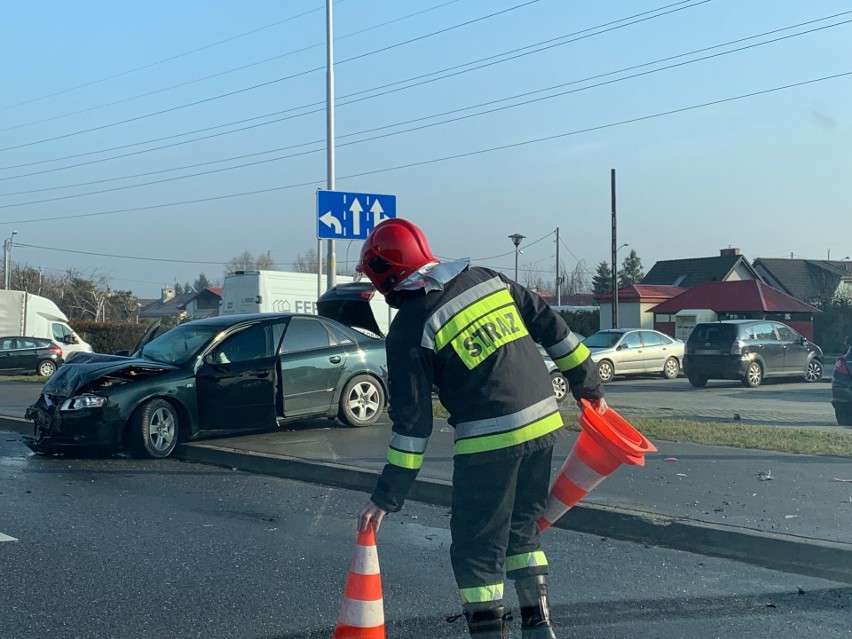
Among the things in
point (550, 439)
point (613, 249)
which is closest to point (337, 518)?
point (550, 439)

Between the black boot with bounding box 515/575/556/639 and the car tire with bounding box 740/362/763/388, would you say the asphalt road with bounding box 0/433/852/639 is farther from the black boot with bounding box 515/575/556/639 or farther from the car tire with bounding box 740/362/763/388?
the car tire with bounding box 740/362/763/388

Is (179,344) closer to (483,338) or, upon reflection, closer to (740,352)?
(483,338)

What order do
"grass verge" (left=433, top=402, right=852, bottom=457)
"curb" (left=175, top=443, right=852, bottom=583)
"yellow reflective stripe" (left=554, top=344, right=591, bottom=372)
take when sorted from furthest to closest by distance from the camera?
1. "grass verge" (left=433, top=402, right=852, bottom=457)
2. "curb" (left=175, top=443, right=852, bottom=583)
3. "yellow reflective stripe" (left=554, top=344, right=591, bottom=372)

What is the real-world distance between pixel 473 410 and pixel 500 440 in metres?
0.16

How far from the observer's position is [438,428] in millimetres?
11508

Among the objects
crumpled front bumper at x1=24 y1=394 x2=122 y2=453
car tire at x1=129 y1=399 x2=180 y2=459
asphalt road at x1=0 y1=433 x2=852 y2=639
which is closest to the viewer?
asphalt road at x1=0 y1=433 x2=852 y2=639

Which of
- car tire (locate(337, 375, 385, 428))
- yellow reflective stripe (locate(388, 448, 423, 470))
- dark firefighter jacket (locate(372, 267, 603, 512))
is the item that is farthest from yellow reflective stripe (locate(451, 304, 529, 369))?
car tire (locate(337, 375, 385, 428))

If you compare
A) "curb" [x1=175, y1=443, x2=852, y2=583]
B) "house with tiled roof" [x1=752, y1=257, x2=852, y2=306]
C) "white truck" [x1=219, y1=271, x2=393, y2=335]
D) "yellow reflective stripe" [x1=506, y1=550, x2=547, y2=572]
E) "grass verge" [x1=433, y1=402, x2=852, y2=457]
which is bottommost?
"curb" [x1=175, y1=443, x2=852, y2=583]

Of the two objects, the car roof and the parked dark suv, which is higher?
the car roof

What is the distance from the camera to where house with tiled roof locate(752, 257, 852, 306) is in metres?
57.6

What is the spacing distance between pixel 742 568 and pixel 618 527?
3.37 ft

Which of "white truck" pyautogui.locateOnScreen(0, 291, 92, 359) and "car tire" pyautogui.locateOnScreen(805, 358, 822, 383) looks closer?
"car tire" pyautogui.locateOnScreen(805, 358, 822, 383)

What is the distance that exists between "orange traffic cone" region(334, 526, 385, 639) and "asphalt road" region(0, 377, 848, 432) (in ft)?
33.2

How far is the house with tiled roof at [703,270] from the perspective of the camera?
56562 millimetres
